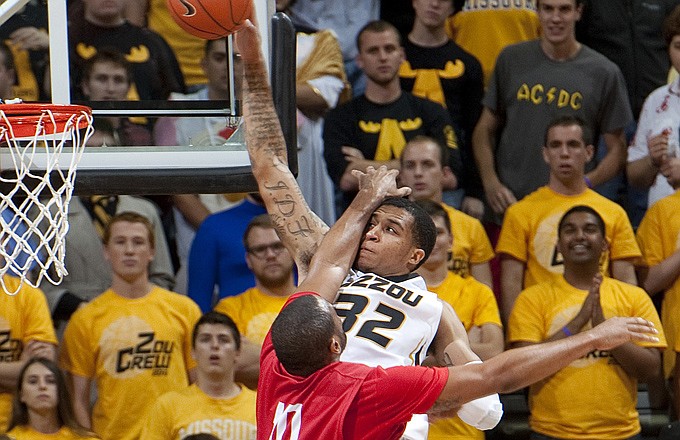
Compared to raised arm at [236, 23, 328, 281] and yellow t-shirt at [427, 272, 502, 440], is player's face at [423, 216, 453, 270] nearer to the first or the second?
yellow t-shirt at [427, 272, 502, 440]

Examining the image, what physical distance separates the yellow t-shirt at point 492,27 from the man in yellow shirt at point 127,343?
285 centimetres

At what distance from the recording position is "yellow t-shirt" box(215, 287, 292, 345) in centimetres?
708

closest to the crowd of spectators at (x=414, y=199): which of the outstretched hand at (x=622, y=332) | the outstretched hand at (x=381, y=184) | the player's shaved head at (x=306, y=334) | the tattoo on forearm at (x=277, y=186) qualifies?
the tattoo on forearm at (x=277, y=186)

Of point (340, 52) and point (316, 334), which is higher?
point (340, 52)

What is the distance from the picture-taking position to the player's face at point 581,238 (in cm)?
724

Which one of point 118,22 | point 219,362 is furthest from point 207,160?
point 118,22

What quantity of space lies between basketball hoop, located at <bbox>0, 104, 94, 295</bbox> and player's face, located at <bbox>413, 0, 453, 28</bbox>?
3768 mm

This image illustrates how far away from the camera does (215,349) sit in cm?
671

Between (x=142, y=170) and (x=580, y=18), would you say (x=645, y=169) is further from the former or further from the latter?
(x=142, y=170)

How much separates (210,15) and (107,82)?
266 centimetres

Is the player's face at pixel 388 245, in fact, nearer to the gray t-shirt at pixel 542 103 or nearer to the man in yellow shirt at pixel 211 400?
the man in yellow shirt at pixel 211 400

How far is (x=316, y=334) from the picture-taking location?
4086mm

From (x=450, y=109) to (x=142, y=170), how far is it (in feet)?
12.4

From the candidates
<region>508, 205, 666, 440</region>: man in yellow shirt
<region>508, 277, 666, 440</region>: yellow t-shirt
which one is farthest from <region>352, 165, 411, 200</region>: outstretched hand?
<region>508, 277, 666, 440</region>: yellow t-shirt
